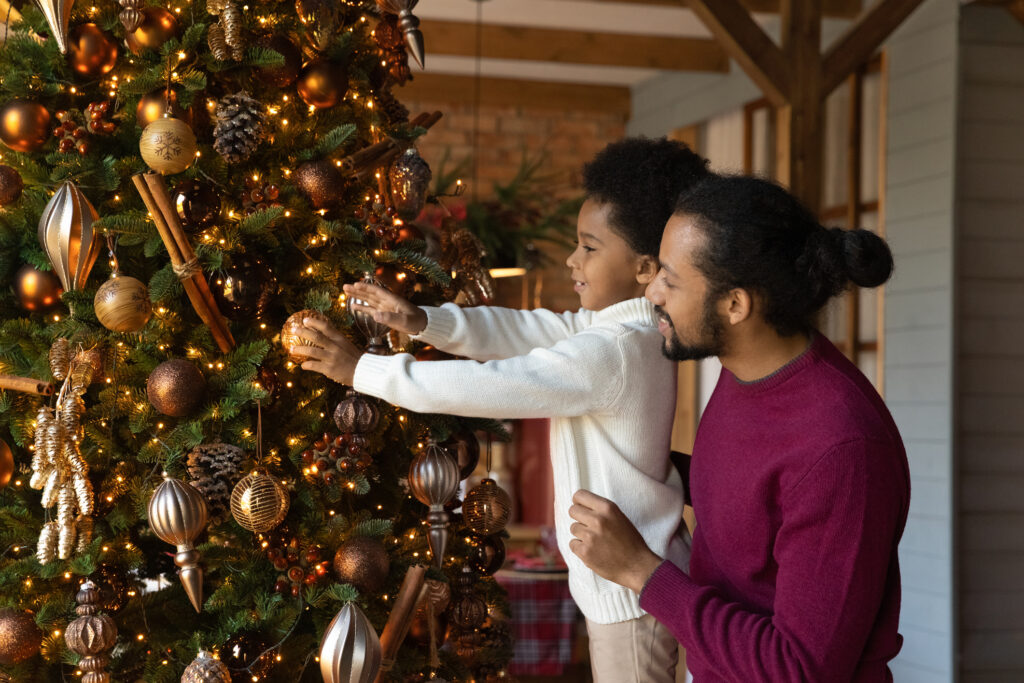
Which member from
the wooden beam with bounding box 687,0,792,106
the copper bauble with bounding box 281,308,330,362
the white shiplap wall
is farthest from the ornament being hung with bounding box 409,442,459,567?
the white shiplap wall

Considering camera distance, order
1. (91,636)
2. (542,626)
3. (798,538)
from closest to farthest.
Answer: (798,538), (91,636), (542,626)

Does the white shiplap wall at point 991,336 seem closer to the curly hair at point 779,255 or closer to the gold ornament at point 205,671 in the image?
the curly hair at point 779,255

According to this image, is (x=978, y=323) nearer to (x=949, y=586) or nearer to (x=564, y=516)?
(x=949, y=586)

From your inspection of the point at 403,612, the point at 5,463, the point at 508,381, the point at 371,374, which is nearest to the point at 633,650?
the point at 403,612

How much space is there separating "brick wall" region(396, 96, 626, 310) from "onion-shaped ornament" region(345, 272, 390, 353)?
172 inches

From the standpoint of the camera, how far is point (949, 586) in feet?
12.2

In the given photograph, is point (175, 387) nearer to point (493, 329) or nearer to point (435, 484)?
point (435, 484)

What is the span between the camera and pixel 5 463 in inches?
56.9

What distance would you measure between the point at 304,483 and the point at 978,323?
308 cm

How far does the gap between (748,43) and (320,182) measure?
2.41 m

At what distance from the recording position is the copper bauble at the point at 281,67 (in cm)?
150

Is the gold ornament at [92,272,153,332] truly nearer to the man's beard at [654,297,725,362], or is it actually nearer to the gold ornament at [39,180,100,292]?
the gold ornament at [39,180,100,292]

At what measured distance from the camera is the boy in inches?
56.0

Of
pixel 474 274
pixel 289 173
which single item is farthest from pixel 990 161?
pixel 289 173
